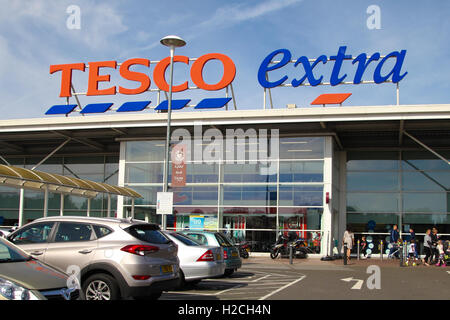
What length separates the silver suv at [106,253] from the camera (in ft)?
27.8

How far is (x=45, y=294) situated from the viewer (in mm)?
6230

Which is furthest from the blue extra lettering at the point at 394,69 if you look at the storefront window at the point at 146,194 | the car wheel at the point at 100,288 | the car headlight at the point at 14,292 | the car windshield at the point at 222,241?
the car headlight at the point at 14,292

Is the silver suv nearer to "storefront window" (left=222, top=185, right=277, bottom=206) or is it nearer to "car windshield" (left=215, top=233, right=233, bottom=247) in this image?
"car windshield" (left=215, top=233, right=233, bottom=247)

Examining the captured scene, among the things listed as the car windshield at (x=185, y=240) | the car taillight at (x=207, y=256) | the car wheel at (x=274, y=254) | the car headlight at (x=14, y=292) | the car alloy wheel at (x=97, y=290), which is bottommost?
the car wheel at (x=274, y=254)

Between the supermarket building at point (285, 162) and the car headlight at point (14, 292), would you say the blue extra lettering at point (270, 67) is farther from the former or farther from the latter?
the car headlight at point (14, 292)

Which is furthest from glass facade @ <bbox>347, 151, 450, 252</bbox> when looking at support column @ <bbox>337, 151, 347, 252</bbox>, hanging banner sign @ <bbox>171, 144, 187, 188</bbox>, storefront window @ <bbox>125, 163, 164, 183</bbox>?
storefront window @ <bbox>125, 163, 164, 183</bbox>

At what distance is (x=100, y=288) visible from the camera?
8539 mm

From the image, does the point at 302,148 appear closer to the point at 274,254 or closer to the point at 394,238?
the point at 274,254

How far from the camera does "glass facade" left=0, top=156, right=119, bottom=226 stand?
31.9m

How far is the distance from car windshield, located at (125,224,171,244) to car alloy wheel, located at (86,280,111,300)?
974 mm

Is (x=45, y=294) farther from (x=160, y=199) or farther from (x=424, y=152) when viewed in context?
(x=424, y=152)

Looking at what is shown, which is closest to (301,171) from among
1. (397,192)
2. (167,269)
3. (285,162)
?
(285,162)

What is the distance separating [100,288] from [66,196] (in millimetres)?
25122
